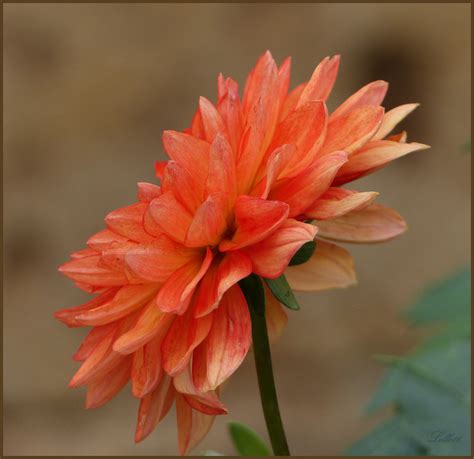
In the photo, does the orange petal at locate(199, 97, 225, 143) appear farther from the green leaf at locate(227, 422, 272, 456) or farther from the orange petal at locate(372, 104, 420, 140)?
the green leaf at locate(227, 422, 272, 456)

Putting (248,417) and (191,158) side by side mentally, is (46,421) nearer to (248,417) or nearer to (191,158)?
(248,417)

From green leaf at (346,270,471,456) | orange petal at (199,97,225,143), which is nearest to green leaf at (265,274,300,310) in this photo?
orange petal at (199,97,225,143)

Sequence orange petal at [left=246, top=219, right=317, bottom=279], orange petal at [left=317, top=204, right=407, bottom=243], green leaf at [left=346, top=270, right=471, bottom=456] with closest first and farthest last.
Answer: orange petal at [left=246, top=219, right=317, bottom=279], orange petal at [left=317, top=204, right=407, bottom=243], green leaf at [left=346, top=270, right=471, bottom=456]

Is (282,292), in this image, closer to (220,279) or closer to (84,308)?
(220,279)

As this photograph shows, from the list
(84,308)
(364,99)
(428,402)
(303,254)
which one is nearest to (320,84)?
(364,99)

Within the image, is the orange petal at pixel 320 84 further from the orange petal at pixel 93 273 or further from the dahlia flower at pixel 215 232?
the orange petal at pixel 93 273

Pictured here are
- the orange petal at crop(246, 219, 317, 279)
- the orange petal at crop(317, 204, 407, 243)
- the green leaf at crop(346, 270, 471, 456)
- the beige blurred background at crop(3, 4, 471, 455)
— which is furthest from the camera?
the beige blurred background at crop(3, 4, 471, 455)
